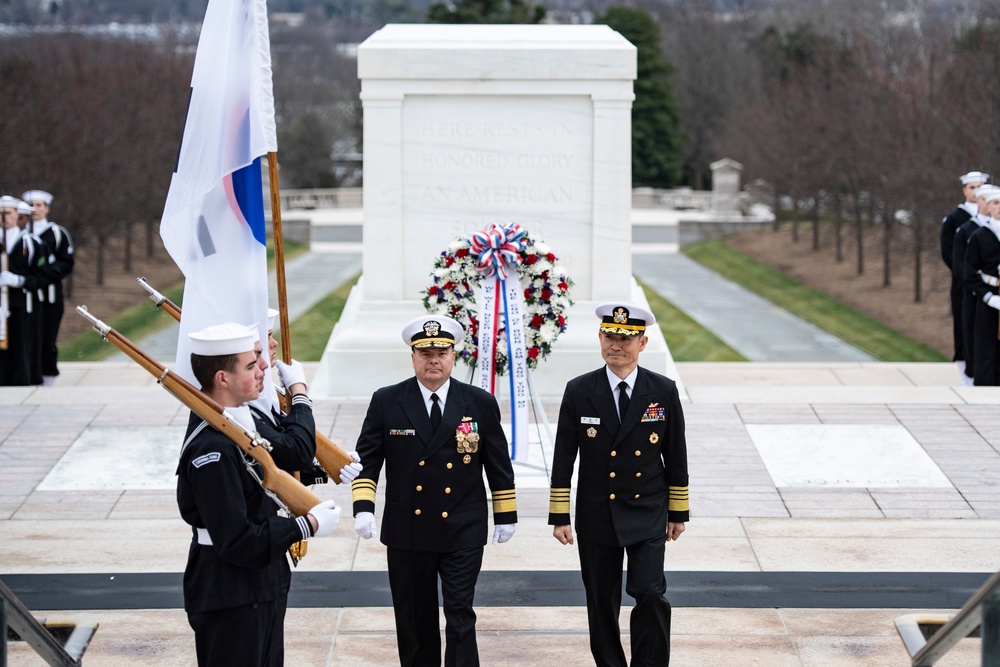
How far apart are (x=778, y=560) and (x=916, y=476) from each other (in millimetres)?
1971

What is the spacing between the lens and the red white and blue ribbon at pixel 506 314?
31.2ft

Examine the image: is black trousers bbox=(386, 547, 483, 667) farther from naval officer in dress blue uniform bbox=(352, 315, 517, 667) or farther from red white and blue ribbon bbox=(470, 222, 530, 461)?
red white and blue ribbon bbox=(470, 222, 530, 461)

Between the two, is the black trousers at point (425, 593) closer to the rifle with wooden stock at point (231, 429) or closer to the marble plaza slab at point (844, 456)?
the rifle with wooden stock at point (231, 429)

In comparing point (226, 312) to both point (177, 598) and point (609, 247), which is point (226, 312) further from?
point (609, 247)

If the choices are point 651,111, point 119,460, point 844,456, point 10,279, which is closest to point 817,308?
Result: point 10,279

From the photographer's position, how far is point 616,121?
11961 mm

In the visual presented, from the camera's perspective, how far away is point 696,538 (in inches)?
320

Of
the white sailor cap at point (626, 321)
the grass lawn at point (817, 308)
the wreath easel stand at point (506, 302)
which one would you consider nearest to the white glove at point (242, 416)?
the white sailor cap at point (626, 321)

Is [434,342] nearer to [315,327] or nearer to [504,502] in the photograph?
[504,502]

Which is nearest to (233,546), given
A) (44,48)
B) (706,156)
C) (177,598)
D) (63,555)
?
(177,598)

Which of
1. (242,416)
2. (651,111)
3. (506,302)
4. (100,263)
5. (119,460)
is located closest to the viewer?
(242,416)

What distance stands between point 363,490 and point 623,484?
102 cm

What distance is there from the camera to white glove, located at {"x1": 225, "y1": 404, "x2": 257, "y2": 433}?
16.0ft

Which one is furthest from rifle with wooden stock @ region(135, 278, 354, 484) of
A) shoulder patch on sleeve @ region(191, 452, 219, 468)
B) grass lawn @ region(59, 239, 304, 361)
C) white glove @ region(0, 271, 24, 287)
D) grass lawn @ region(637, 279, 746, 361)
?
grass lawn @ region(637, 279, 746, 361)
